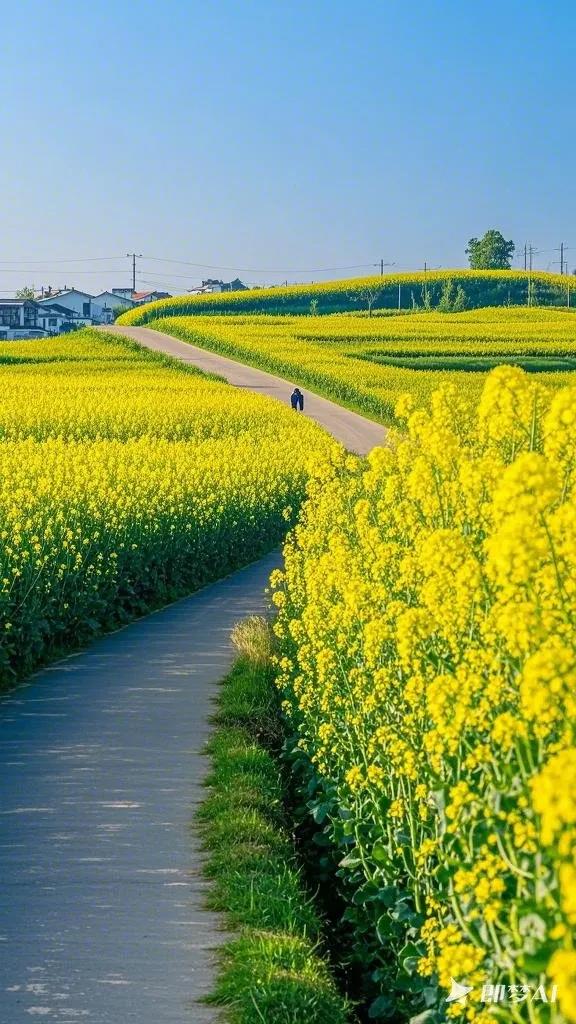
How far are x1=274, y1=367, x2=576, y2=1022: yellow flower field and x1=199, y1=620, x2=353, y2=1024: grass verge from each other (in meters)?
0.36

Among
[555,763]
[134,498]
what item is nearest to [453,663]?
[555,763]

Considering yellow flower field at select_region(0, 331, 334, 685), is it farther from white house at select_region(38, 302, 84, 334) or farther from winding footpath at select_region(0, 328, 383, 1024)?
white house at select_region(38, 302, 84, 334)

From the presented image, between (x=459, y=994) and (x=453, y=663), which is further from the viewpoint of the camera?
(x=453, y=663)

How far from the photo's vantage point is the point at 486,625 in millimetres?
6215

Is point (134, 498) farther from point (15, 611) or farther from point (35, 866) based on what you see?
point (35, 866)

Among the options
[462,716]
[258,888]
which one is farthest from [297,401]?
[462,716]

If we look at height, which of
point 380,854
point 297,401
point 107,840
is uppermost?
point 380,854

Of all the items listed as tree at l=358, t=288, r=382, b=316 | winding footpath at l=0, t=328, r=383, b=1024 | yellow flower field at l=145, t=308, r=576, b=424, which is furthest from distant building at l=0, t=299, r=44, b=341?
winding footpath at l=0, t=328, r=383, b=1024

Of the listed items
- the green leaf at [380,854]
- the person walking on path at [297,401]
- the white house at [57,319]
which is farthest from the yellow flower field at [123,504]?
the white house at [57,319]

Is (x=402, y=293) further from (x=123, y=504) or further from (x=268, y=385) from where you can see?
(x=123, y=504)

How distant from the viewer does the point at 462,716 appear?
17.9ft

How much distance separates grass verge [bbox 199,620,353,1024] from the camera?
696 cm

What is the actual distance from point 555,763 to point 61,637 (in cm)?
1438

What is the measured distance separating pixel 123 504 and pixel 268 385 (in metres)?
53.3
